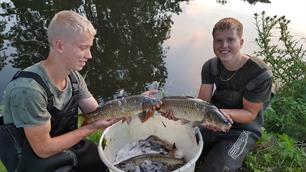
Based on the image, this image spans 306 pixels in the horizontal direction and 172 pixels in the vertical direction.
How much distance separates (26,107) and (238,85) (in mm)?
1785

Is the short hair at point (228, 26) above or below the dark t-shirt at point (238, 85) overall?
above

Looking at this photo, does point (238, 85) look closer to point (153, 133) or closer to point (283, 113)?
point (153, 133)

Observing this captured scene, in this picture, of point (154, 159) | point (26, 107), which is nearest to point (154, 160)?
point (154, 159)

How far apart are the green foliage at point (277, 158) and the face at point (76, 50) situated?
5.85 feet

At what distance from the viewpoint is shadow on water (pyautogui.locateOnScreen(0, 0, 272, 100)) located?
6461mm

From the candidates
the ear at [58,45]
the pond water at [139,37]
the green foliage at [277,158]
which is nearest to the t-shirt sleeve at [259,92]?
the green foliage at [277,158]

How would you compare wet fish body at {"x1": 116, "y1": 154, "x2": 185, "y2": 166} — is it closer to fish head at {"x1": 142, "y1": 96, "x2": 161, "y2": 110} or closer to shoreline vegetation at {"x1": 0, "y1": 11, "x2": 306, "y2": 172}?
fish head at {"x1": 142, "y1": 96, "x2": 161, "y2": 110}

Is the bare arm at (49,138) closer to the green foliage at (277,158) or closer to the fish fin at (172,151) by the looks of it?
the fish fin at (172,151)

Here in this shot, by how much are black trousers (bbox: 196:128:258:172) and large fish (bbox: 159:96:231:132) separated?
17.3 inches

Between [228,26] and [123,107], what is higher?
[228,26]

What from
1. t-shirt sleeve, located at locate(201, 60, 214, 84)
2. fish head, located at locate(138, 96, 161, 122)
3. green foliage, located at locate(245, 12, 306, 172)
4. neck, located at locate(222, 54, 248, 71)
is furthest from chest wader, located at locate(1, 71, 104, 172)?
green foliage, located at locate(245, 12, 306, 172)

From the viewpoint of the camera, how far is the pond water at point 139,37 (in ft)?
21.1

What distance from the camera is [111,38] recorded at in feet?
24.6

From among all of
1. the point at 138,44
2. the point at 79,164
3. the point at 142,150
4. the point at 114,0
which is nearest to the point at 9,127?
the point at 79,164
